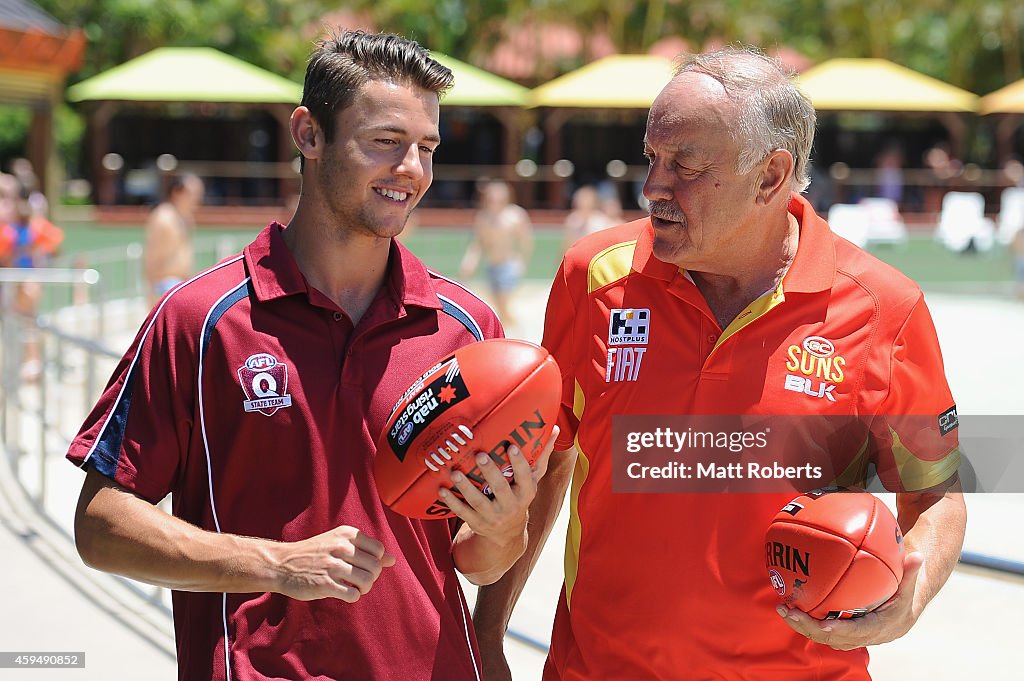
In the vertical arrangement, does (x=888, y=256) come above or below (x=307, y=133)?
below

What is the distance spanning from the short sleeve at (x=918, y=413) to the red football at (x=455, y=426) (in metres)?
0.72

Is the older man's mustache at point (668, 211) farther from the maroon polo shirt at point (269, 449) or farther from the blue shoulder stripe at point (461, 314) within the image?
the maroon polo shirt at point (269, 449)

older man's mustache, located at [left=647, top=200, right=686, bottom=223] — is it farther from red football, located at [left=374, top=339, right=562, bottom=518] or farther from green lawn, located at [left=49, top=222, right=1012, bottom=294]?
green lawn, located at [left=49, top=222, right=1012, bottom=294]

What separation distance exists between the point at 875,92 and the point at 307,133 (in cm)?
2646

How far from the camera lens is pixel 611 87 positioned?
27562 mm

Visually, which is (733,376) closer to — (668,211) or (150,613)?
(668,211)

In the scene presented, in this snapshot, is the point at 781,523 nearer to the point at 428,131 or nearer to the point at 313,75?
the point at 428,131

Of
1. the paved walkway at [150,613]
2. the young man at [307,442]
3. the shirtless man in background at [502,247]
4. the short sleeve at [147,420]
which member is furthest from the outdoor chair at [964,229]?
the short sleeve at [147,420]

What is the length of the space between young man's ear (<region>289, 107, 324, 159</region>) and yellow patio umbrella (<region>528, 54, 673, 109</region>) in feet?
81.6

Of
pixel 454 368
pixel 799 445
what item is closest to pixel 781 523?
pixel 799 445

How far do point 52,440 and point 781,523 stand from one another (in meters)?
7.47

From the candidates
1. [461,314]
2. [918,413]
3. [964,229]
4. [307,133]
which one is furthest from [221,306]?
[964,229]

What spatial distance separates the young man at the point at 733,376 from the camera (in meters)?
2.52

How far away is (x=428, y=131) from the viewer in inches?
98.0
